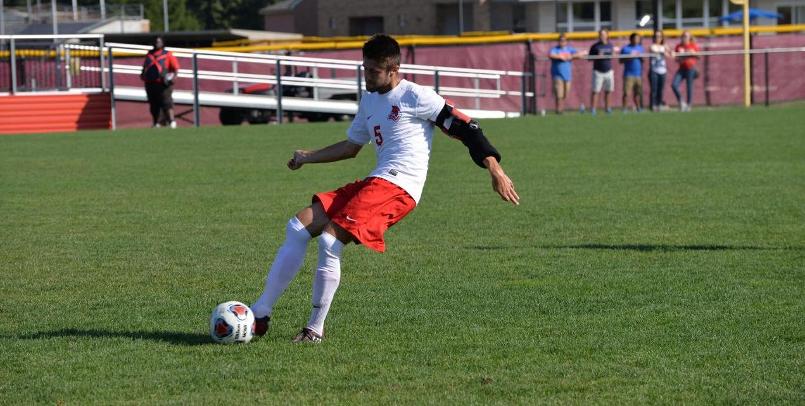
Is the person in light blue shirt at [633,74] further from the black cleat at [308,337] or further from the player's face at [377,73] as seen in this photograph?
the black cleat at [308,337]

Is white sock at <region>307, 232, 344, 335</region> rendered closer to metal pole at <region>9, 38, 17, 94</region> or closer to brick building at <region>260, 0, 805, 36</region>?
metal pole at <region>9, 38, 17, 94</region>

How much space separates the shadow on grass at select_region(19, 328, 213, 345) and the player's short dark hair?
163cm

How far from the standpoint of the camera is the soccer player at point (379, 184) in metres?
6.35

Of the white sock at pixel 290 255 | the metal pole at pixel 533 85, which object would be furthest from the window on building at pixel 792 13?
the white sock at pixel 290 255

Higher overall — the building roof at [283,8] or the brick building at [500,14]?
the building roof at [283,8]

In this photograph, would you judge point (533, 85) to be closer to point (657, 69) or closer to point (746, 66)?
point (657, 69)

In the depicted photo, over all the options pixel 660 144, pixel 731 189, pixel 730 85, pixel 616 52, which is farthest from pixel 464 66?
pixel 731 189

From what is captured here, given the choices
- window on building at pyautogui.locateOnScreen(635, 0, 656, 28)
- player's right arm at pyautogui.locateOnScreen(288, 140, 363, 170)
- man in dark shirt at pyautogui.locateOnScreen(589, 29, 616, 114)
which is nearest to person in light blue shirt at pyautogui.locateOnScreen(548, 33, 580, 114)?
man in dark shirt at pyautogui.locateOnScreen(589, 29, 616, 114)

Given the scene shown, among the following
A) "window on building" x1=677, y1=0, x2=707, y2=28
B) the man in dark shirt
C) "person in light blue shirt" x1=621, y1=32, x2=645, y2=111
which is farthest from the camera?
"window on building" x1=677, y1=0, x2=707, y2=28

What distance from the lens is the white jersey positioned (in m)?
6.48

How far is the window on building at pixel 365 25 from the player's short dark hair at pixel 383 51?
188 ft

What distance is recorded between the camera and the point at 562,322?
6930 mm

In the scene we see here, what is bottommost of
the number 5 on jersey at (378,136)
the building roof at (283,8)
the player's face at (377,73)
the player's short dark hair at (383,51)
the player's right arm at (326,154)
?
the player's right arm at (326,154)

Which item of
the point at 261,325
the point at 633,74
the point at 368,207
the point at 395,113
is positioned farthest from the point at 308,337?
the point at 633,74
